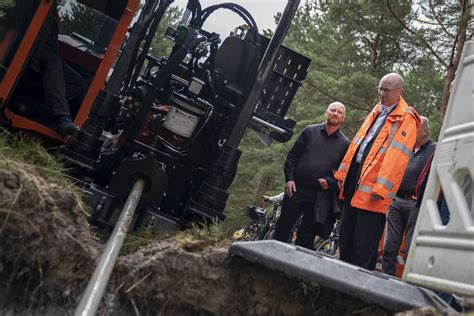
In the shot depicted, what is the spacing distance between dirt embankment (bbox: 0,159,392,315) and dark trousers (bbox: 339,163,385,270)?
170 centimetres

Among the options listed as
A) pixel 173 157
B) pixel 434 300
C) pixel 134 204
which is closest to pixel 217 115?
pixel 173 157

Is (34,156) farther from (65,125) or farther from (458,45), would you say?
(458,45)

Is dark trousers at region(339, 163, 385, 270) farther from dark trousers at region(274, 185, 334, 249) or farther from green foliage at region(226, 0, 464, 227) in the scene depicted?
green foliage at region(226, 0, 464, 227)

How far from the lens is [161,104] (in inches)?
203

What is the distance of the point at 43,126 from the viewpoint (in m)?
5.28

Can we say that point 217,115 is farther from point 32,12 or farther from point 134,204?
point 32,12

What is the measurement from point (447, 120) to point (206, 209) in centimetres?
205

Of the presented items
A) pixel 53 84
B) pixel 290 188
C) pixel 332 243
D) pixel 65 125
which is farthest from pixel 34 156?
pixel 332 243

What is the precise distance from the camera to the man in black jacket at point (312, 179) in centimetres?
556

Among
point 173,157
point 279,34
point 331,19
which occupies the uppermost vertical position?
point 331,19

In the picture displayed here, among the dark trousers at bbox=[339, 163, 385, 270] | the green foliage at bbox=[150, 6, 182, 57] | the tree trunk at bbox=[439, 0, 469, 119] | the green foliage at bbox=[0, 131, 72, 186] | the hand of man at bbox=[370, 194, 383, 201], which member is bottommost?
the green foliage at bbox=[0, 131, 72, 186]

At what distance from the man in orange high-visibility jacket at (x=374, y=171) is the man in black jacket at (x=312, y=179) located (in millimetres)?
565

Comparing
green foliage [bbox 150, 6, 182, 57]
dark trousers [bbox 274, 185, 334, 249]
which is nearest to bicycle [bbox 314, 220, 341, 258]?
dark trousers [bbox 274, 185, 334, 249]

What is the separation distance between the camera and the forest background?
13195 millimetres
